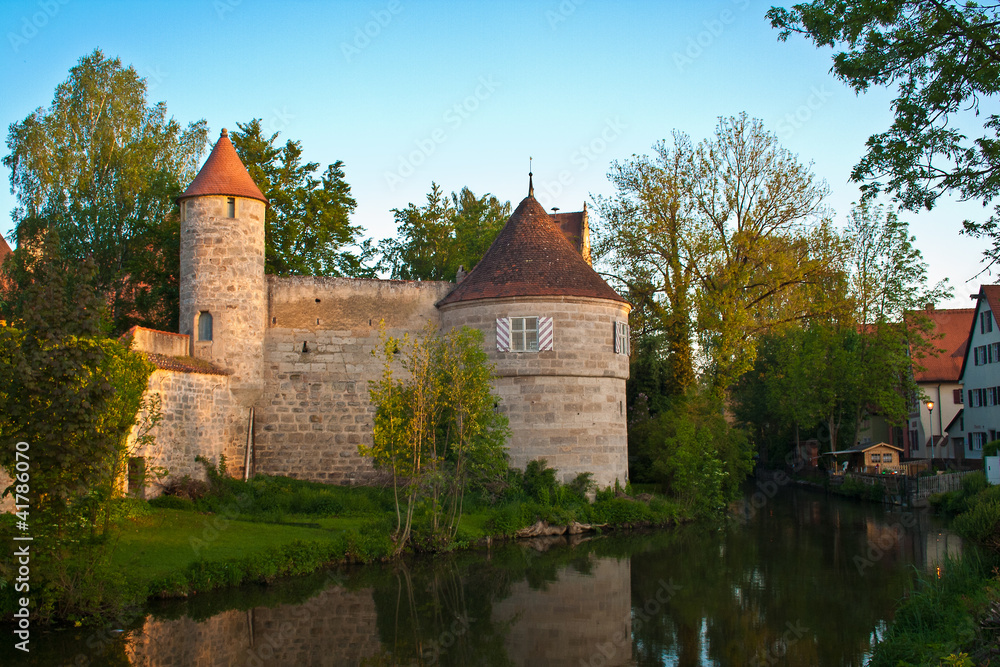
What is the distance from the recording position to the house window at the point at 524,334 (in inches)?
968

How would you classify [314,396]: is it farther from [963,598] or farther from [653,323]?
[963,598]

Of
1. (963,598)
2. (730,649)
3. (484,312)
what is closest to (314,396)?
(484,312)

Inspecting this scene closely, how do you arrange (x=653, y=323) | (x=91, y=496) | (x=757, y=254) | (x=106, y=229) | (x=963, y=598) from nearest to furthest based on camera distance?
(x=963, y=598), (x=91, y=496), (x=106, y=229), (x=757, y=254), (x=653, y=323)

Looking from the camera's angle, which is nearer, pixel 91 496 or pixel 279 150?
pixel 91 496

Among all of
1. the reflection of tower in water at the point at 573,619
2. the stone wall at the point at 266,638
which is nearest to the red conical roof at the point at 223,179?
the stone wall at the point at 266,638

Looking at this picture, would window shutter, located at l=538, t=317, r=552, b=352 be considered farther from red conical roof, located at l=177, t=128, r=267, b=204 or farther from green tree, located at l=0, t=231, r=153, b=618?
green tree, located at l=0, t=231, r=153, b=618

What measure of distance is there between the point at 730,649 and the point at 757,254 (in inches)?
830

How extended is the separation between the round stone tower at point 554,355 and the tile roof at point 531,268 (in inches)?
1.3

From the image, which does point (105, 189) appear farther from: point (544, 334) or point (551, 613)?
point (551, 613)

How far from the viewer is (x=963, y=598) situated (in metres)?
11.6

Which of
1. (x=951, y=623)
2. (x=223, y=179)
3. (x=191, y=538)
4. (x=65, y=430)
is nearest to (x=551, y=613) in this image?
(x=951, y=623)

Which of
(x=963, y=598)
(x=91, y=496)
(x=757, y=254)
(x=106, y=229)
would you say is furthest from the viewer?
(x=757, y=254)

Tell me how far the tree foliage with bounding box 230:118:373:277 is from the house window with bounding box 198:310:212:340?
648 cm

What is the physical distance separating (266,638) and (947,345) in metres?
44.2
